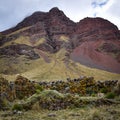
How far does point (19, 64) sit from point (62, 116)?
179 meters

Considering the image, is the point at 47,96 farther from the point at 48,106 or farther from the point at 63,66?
the point at 63,66

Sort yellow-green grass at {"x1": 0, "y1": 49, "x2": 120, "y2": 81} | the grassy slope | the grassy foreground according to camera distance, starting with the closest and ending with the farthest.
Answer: the grassy foreground → yellow-green grass at {"x1": 0, "y1": 49, "x2": 120, "y2": 81} → the grassy slope

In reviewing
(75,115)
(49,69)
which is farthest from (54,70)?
(75,115)

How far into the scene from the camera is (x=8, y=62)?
7657 inches

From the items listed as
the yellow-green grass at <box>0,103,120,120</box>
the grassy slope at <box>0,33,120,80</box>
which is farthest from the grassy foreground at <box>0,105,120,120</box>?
the grassy slope at <box>0,33,120,80</box>

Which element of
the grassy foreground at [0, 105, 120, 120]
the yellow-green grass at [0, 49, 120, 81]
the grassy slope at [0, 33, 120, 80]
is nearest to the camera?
the grassy foreground at [0, 105, 120, 120]

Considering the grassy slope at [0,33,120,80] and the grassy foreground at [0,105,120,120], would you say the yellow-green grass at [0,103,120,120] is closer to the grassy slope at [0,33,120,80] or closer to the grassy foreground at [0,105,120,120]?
the grassy foreground at [0,105,120,120]

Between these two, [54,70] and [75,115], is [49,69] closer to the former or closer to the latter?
[54,70]

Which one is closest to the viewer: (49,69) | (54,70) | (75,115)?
(75,115)

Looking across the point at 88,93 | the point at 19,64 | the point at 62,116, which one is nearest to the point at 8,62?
the point at 19,64

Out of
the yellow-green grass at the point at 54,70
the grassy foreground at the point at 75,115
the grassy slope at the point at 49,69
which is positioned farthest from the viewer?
the grassy slope at the point at 49,69

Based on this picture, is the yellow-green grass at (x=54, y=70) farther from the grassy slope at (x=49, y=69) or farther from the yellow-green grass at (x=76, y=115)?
the yellow-green grass at (x=76, y=115)

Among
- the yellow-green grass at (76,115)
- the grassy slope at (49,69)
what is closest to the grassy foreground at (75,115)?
the yellow-green grass at (76,115)

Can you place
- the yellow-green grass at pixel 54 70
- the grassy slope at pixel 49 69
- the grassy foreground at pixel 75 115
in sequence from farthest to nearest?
the grassy slope at pixel 49 69 < the yellow-green grass at pixel 54 70 < the grassy foreground at pixel 75 115
